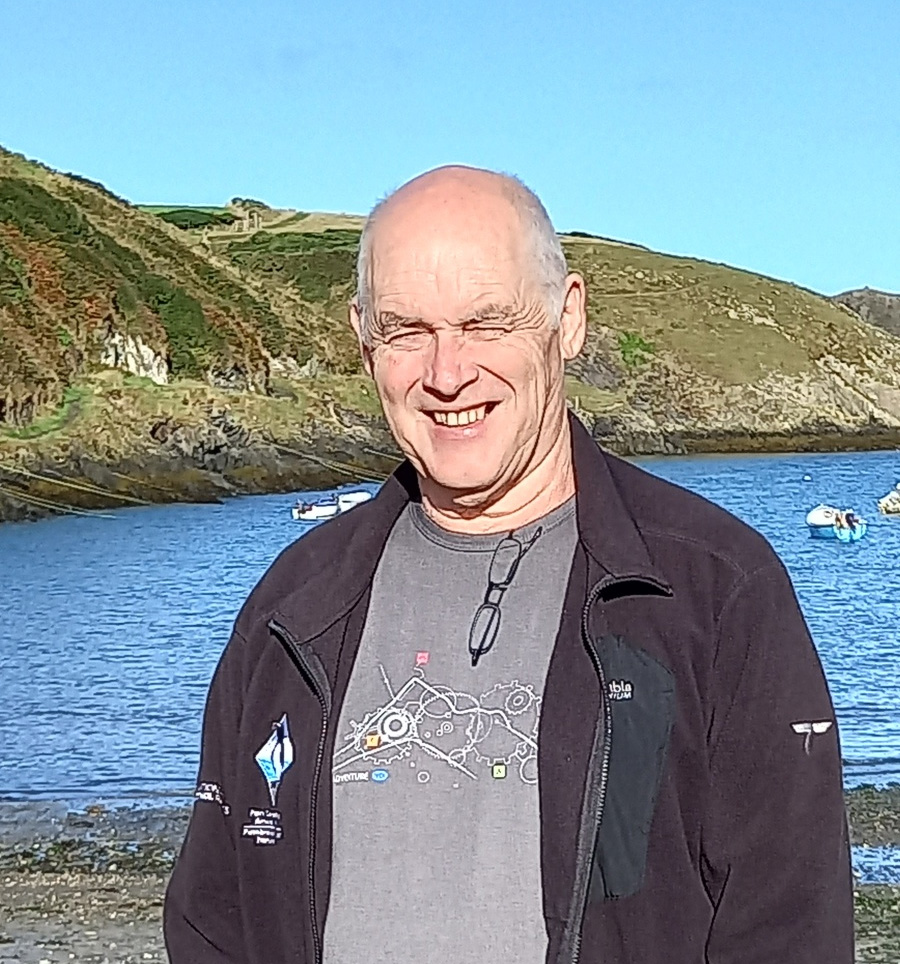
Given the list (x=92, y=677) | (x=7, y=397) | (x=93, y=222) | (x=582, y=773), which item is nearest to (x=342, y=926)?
(x=582, y=773)

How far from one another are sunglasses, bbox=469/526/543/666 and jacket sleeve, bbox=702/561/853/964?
1.27 feet

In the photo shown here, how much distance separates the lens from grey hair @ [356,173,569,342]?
9.39 feet

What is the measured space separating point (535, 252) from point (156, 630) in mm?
25979

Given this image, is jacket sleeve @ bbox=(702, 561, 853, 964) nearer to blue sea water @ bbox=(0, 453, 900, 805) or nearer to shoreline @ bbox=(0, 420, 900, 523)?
blue sea water @ bbox=(0, 453, 900, 805)

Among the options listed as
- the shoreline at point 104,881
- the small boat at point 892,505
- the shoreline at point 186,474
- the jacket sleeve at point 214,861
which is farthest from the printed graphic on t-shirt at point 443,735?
the small boat at point 892,505

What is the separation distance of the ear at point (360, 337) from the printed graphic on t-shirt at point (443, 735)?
521 millimetres

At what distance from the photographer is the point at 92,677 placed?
22.5 metres

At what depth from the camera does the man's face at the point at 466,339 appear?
2.83 meters

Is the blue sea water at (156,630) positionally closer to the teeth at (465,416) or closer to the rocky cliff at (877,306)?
the teeth at (465,416)

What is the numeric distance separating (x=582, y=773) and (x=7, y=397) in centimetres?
5354

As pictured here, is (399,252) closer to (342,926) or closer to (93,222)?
(342,926)

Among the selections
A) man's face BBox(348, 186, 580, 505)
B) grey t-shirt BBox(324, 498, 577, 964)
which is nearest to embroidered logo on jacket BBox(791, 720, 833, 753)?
grey t-shirt BBox(324, 498, 577, 964)

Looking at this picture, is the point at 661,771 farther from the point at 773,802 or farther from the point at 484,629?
the point at 484,629

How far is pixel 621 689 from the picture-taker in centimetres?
263
